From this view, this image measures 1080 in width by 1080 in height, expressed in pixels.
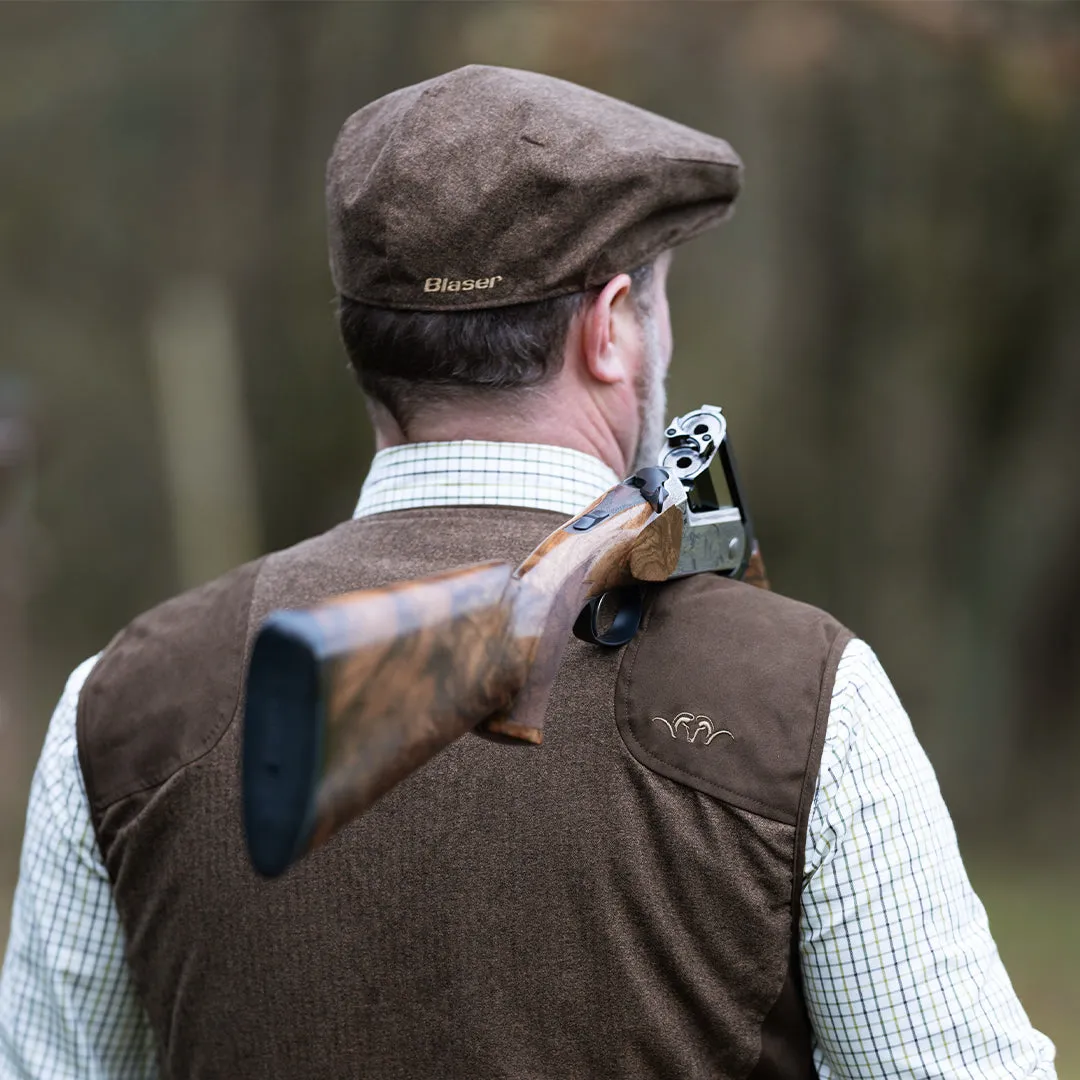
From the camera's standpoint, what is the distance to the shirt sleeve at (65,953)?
5.76 ft

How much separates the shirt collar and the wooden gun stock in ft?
1.28

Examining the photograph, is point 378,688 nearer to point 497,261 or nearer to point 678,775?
point 678,775

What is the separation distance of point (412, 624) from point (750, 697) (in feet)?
1.76

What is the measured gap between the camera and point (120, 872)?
1693mm

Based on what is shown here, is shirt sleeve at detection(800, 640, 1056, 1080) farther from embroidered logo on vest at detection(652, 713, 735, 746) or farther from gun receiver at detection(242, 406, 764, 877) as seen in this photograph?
gun receiver at detection(242, 406, 764, 877)

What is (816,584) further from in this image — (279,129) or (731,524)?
(731,524)

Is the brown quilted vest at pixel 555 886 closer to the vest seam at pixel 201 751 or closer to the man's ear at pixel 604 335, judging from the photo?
the vest seam at pixel 201 751

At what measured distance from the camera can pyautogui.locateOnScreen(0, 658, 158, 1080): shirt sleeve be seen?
1.75 m

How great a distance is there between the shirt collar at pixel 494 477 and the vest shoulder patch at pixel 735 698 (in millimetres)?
236

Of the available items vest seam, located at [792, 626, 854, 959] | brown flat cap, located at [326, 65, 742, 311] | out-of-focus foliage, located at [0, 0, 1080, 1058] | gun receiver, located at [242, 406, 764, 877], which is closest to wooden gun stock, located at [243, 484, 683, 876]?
gun receiver, located at [242, 406, 764, 877]

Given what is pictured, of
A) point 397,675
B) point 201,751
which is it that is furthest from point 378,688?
point 201,751

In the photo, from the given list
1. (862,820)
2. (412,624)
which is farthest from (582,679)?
(412,624)

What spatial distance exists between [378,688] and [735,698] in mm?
574

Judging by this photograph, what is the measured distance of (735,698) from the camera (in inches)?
60.6
